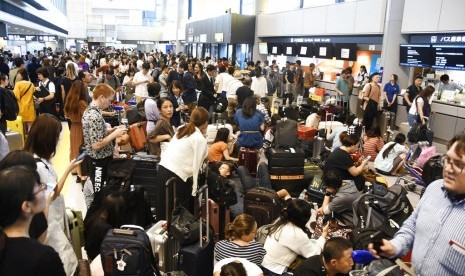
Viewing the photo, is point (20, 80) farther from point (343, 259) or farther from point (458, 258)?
point (458, 258)

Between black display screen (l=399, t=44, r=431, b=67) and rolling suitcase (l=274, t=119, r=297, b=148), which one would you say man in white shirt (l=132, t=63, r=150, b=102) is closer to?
rolling suitcase (l=274, t=119, r=297, b=148)

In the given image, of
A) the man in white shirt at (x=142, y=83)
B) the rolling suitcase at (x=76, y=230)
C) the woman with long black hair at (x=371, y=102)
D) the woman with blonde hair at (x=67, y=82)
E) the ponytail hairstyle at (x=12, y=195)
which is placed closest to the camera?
the ponytail hairstyle at (x=12, y=195)

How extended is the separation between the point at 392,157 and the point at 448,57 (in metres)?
4.31

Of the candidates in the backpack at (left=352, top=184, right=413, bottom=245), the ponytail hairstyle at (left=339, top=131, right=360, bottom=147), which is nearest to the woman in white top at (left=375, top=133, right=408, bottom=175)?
the ponytail hairstyle at (left=339, top=131, right=360, bottom=147)

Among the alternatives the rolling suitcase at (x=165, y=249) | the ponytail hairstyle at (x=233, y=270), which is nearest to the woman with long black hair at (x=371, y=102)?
the rolling suitcase at (x=165, y=249)

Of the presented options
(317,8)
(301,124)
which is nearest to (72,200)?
(301,124)

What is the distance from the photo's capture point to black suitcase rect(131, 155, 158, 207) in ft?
18.2

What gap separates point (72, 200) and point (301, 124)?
5023 millimetres

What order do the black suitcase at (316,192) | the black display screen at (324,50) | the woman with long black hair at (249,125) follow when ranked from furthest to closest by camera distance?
the black display screen at (324,50), the woman with long black hair at (249,125), the black suitcase at (316,192)

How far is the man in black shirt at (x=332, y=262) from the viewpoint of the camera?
3.21m

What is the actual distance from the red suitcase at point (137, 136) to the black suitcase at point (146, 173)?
0.97 meters

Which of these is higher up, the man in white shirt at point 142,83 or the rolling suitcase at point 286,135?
the man in white shirt at point 142,83

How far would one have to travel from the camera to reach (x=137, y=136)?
6.53 meters

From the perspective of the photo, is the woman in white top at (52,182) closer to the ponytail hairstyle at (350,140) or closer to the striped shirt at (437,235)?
the striped shirt at (437,235)
